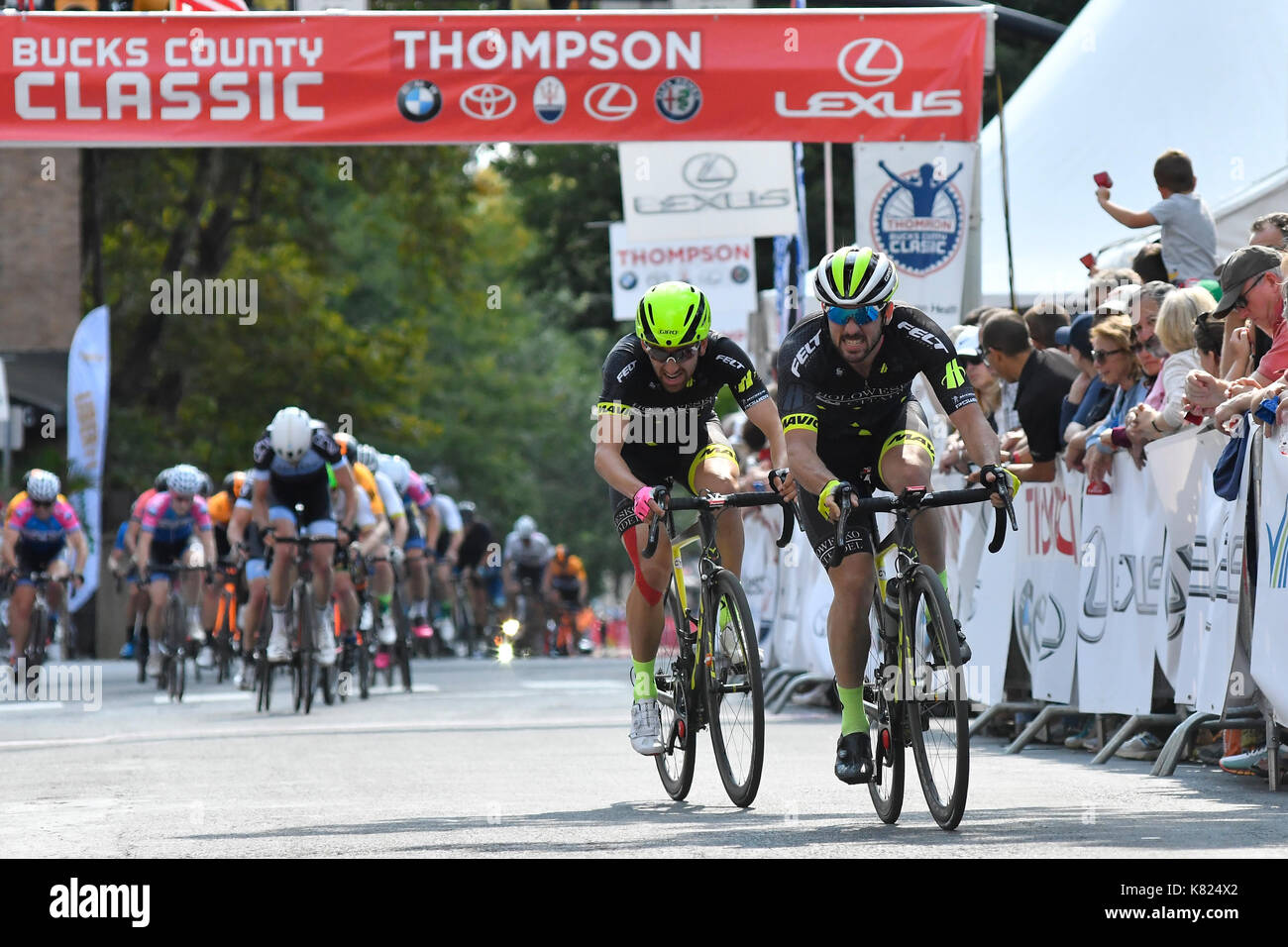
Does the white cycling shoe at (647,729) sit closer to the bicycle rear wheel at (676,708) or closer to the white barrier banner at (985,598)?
the bicycle rear wheel at (676,708)

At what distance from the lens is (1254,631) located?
340 inches

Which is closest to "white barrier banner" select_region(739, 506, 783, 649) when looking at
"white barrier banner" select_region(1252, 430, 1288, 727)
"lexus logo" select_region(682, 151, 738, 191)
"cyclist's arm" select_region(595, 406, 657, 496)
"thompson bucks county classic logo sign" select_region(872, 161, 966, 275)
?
"thompson bucks county classic logo sign" select_region(872, 161, 966, 275)

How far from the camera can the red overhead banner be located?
1488 cm

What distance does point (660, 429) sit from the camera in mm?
8945

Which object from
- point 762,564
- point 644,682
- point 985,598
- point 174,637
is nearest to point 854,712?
point 644,682

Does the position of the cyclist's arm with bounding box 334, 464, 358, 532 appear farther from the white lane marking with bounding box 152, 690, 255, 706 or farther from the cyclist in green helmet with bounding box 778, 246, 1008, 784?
the cyclist in green helmet with bounding box 778, 246, 1008, 784

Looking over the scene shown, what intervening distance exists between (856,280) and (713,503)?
41.2 inches

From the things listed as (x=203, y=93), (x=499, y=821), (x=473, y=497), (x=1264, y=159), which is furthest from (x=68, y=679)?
(x=473, y=497)

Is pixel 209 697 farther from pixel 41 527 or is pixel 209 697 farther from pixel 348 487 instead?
pixel 348 487

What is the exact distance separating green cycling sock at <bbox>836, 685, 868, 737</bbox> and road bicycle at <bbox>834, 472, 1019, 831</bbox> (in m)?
0.03

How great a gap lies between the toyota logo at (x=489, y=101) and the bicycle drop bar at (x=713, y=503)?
7.18 m

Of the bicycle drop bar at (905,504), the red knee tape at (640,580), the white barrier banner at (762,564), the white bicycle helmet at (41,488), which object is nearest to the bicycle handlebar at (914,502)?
the bicycle drop bar at (905,504)

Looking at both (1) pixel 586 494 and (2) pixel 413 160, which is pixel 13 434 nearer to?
(2) pixel 413 160

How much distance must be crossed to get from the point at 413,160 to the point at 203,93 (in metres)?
22.3
